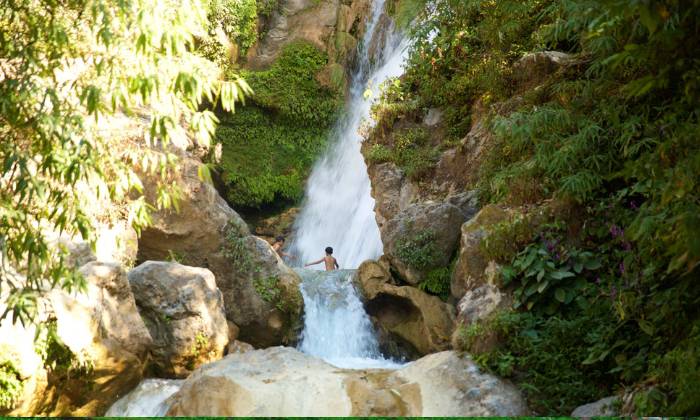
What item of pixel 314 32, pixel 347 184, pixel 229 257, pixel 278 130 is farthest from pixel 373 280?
pixel 314 32

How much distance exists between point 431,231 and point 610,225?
331cm

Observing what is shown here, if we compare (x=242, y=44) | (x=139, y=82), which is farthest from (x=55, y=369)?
(x=242, y=44)

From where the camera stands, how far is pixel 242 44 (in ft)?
47.3

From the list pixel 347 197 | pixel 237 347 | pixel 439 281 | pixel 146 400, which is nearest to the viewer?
pixel 146 400

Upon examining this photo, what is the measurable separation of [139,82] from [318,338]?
658cm

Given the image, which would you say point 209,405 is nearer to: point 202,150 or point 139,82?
point 139,82

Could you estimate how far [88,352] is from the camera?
16.3ft

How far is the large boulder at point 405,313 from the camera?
24.8 ft

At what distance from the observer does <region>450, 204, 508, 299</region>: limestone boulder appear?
19.0ft

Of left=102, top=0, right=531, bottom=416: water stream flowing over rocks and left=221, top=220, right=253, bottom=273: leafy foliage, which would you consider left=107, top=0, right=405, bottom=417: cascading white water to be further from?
left=221, top=220, right=253, bottom=273: leafy foliage

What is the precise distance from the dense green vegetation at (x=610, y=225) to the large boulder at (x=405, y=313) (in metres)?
2.24

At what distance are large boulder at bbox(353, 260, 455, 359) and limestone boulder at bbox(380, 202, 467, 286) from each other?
37cm

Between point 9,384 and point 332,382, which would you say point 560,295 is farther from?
point 9,384

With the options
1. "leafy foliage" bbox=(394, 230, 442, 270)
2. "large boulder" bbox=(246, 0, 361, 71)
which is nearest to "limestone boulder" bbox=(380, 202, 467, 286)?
"leafy foliage" bbox=(394, 230, 442, 270)
